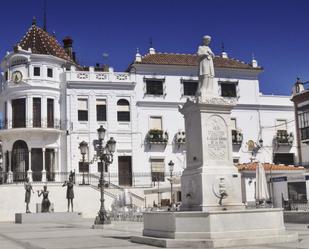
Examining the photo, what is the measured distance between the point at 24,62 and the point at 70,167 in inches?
363

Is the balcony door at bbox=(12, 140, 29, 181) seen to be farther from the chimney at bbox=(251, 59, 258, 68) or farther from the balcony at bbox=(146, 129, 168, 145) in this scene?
the chimney at bbox=(251, 59, 258, 68)

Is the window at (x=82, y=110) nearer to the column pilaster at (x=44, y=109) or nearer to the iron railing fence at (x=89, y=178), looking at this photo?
the column pilaster at (x=44, y=109)

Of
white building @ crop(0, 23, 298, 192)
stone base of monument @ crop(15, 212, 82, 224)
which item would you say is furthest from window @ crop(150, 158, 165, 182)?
stone base of monument @ crop(15, 212, 82, 224)

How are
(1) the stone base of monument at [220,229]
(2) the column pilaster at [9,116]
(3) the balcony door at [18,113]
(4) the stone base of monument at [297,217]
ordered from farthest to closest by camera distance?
(2) the column pilaster at [9,116] < (3) the balcony door at [18,113] < (4) the stone base of monument at [297,217] < (1) the stone base of monument at [220,229]

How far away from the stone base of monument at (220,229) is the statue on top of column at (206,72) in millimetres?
3484

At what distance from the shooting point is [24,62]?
43.8 m

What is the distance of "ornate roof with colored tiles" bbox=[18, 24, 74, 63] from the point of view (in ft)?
148

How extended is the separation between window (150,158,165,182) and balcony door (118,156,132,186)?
1859 millimetres

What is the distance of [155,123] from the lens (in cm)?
4553

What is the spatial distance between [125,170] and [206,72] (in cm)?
2989

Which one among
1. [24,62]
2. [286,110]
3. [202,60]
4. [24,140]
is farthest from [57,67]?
[202,60]

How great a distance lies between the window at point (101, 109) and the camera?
4425 cm

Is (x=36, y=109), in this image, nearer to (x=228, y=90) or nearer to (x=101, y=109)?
(x=101, y=109)

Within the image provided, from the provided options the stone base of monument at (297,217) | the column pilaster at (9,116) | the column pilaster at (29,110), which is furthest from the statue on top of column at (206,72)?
the column pilaster at (9,116)
